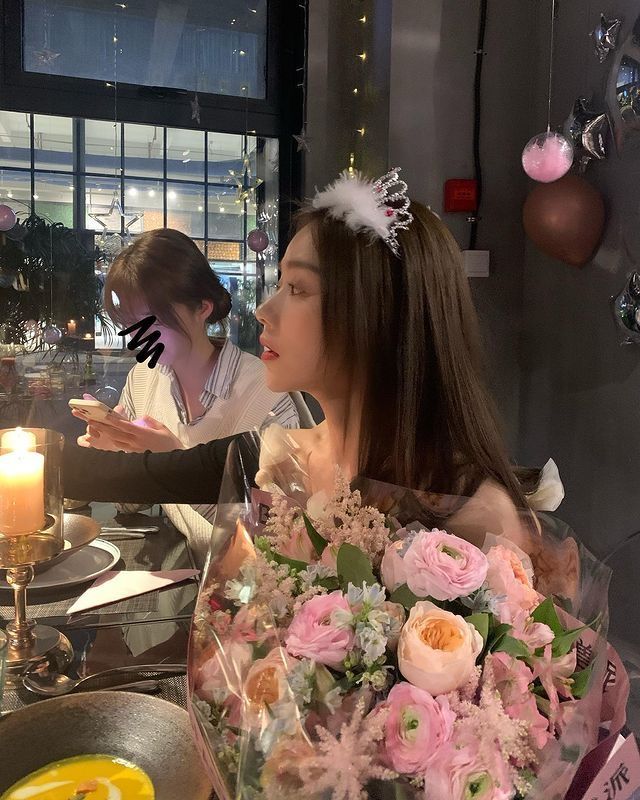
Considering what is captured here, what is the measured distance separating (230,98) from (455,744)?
3.15m

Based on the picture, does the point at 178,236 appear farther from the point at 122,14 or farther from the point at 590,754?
the point at 590,754

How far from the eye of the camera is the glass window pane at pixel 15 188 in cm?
293

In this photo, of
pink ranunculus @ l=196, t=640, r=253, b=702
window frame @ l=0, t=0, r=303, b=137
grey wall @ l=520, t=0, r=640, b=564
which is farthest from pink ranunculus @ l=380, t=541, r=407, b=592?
window frame @ l=0, t=0, r=303, b=137

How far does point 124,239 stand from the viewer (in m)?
3.05

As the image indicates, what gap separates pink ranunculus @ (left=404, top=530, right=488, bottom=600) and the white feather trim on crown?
0.64 metres

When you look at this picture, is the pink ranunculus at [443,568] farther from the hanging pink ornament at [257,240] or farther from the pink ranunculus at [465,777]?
the hanging pink ornament at [257,240]

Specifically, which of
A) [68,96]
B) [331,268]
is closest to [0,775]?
[331,268]

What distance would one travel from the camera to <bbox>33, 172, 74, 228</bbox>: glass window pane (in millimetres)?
2965

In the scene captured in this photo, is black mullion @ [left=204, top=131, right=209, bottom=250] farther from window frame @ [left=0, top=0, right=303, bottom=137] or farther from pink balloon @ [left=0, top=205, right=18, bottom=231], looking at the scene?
pink balloon @ [left=0, top=205, right=18, bottom=231]

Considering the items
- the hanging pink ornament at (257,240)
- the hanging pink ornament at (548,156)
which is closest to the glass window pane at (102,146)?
the hanging pink ornament at (257,240)

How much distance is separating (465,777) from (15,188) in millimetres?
3058

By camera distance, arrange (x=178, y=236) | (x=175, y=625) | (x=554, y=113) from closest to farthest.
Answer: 1. (x=175, y=625)
2. (x=178, y=236)
3. (x=554, y=113)

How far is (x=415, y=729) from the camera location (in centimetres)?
44

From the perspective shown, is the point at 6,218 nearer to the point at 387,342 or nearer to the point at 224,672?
the point at 387,342
